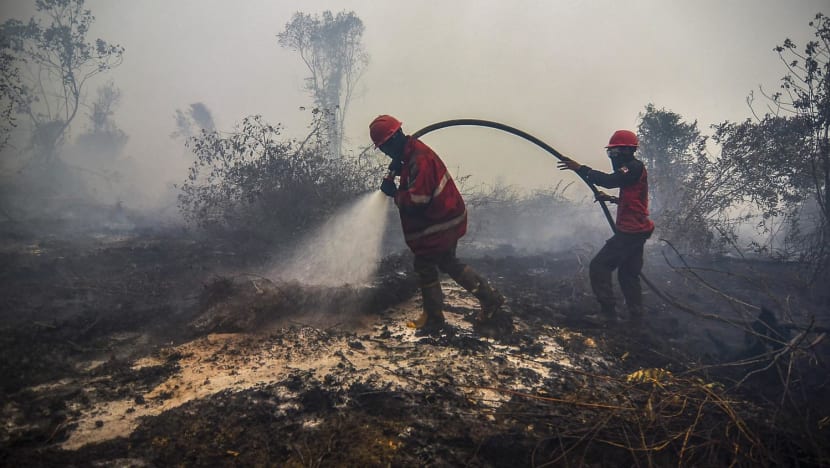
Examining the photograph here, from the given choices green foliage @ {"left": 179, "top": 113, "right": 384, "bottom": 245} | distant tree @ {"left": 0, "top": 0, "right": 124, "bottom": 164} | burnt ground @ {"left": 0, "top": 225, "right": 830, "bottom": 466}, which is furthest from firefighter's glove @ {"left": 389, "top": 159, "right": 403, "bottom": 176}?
distant tree @ {"left": 0, "top": 0, "right": 124, "bottom": 164}

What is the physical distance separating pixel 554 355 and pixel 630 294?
1720 mm

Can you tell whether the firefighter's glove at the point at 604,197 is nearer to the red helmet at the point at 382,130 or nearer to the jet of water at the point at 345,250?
the red helmet at the point at 382,130

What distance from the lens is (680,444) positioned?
7.82 feet

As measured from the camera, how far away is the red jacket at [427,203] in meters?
3.83

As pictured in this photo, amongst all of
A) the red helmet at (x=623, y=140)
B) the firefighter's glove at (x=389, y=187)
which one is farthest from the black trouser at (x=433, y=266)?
the red helmet at (x=623, y=140)

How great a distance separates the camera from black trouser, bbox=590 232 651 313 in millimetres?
4691

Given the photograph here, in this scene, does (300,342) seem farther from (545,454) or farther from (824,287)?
(824,287)

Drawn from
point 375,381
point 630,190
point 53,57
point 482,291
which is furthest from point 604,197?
point 53,57

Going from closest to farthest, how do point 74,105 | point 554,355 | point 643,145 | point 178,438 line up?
1. point 178,438
2. point 554,355
3. point 643,145
4. point 74,105

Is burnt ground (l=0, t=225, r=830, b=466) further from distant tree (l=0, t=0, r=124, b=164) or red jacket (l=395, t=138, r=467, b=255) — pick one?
distant tree (l=0, t=0, r=124, b=164)

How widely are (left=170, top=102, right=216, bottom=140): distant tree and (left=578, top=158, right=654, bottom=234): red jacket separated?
1131 inches

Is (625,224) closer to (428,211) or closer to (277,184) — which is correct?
(428,211)

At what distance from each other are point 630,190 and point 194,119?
3071cm

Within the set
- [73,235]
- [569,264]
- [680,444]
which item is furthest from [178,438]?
[73,235]
